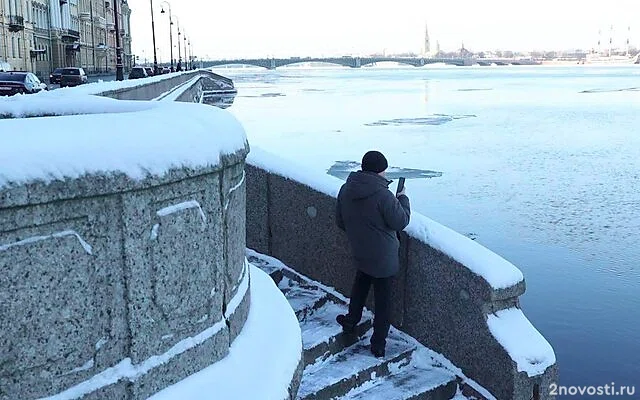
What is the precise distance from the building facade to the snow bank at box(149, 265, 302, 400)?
55930 mm

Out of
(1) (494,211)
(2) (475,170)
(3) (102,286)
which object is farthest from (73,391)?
(2) (475,170)

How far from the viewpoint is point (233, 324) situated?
4.12 metres

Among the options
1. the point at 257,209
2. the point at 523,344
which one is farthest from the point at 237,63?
the point at 523,344

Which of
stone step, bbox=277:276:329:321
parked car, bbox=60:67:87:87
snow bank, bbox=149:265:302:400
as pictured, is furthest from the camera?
parked car, bbox=60:67:87:87

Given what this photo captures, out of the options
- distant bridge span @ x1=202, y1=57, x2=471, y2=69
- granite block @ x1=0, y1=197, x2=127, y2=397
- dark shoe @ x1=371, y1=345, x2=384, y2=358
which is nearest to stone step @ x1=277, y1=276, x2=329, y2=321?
dark shoe @ x1=371, y1=345, x2=384, y2=358

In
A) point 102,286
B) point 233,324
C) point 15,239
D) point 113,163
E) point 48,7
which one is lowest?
point 233,324

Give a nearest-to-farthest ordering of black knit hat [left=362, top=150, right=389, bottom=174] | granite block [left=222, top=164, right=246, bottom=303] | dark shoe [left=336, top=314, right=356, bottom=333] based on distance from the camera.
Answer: granite block [left=222, top=164, right=246, bottom=303] < black knit hat [left=362, top=150, right=389, bottom=174] < dark shoe [left=336, top=314, right=356, bottom=333]

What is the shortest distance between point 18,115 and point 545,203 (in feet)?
40.1

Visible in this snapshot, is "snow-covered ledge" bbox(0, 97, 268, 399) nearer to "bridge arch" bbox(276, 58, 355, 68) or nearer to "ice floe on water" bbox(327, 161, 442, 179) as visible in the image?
"ice floe on water" bbox(327, 161, 442, 179)

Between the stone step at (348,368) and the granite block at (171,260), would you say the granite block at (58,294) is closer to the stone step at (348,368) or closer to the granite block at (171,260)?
the granite block at (171,260)

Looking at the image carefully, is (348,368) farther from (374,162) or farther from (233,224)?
(233,224)

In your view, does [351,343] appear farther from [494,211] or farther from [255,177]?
[494,211]

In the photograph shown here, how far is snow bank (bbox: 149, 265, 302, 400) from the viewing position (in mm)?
3596

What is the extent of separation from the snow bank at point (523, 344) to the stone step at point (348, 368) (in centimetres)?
80
